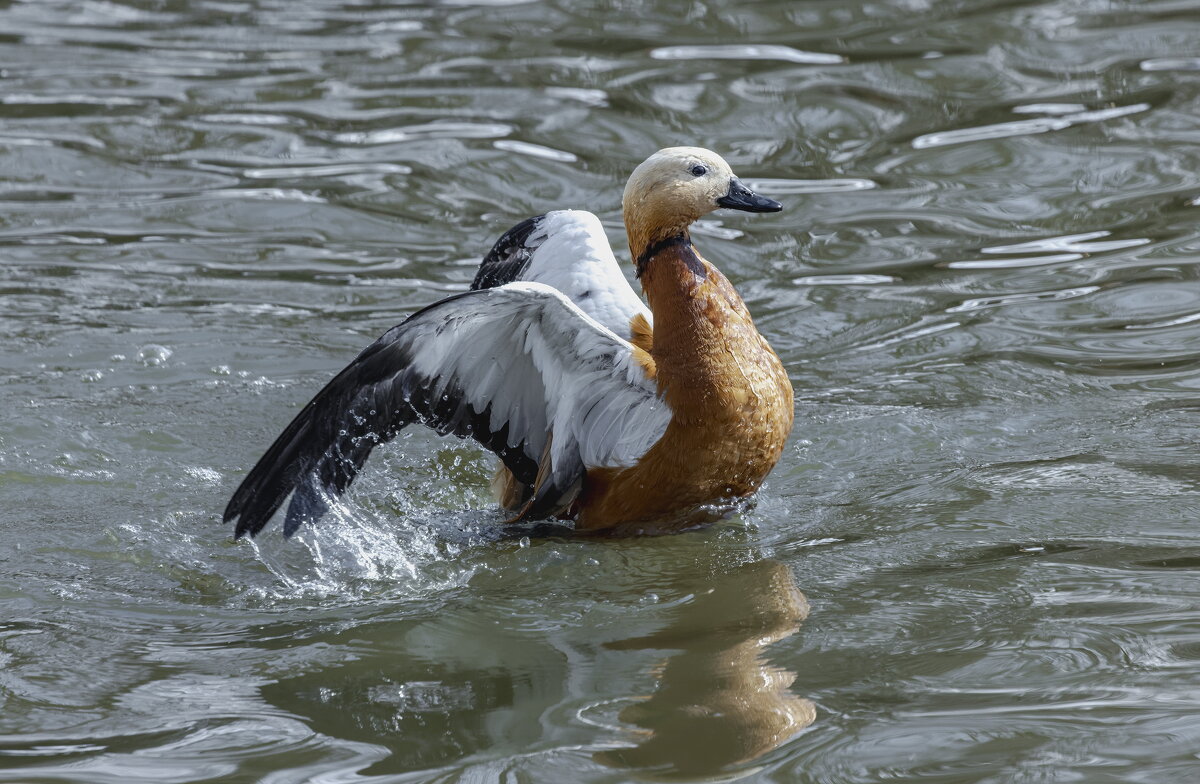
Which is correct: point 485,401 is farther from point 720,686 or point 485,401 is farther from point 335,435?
point 720,686

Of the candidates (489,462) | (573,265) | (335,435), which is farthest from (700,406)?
(489,462)

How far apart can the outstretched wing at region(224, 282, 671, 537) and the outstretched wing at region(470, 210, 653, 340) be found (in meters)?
0.46

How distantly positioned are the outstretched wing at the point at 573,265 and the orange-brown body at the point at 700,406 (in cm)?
46

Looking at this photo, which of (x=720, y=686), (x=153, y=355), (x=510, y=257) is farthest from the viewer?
(x=153, y=355)

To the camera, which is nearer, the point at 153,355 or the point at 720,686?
the point at 720,686

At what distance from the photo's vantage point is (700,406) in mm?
4812

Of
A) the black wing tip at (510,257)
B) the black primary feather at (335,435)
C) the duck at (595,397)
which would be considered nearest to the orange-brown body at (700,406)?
the duck at (595,397)

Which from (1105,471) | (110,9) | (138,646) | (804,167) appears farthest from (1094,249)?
(110,9)

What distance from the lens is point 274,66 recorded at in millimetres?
10156

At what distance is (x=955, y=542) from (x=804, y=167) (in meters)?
4.41

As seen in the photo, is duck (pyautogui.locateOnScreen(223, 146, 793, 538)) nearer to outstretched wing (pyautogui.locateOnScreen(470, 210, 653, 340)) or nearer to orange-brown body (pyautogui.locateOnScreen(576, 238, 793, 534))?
orange-brown body (pyautogui.locateOnScreen(576, 238, 793, 534))

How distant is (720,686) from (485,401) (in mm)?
1633

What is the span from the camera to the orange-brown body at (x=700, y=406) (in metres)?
4.82

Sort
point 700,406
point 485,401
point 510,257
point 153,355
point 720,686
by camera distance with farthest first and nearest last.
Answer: point 153,355, point 510,257, point 485,401, point 700,406, point 720,686
